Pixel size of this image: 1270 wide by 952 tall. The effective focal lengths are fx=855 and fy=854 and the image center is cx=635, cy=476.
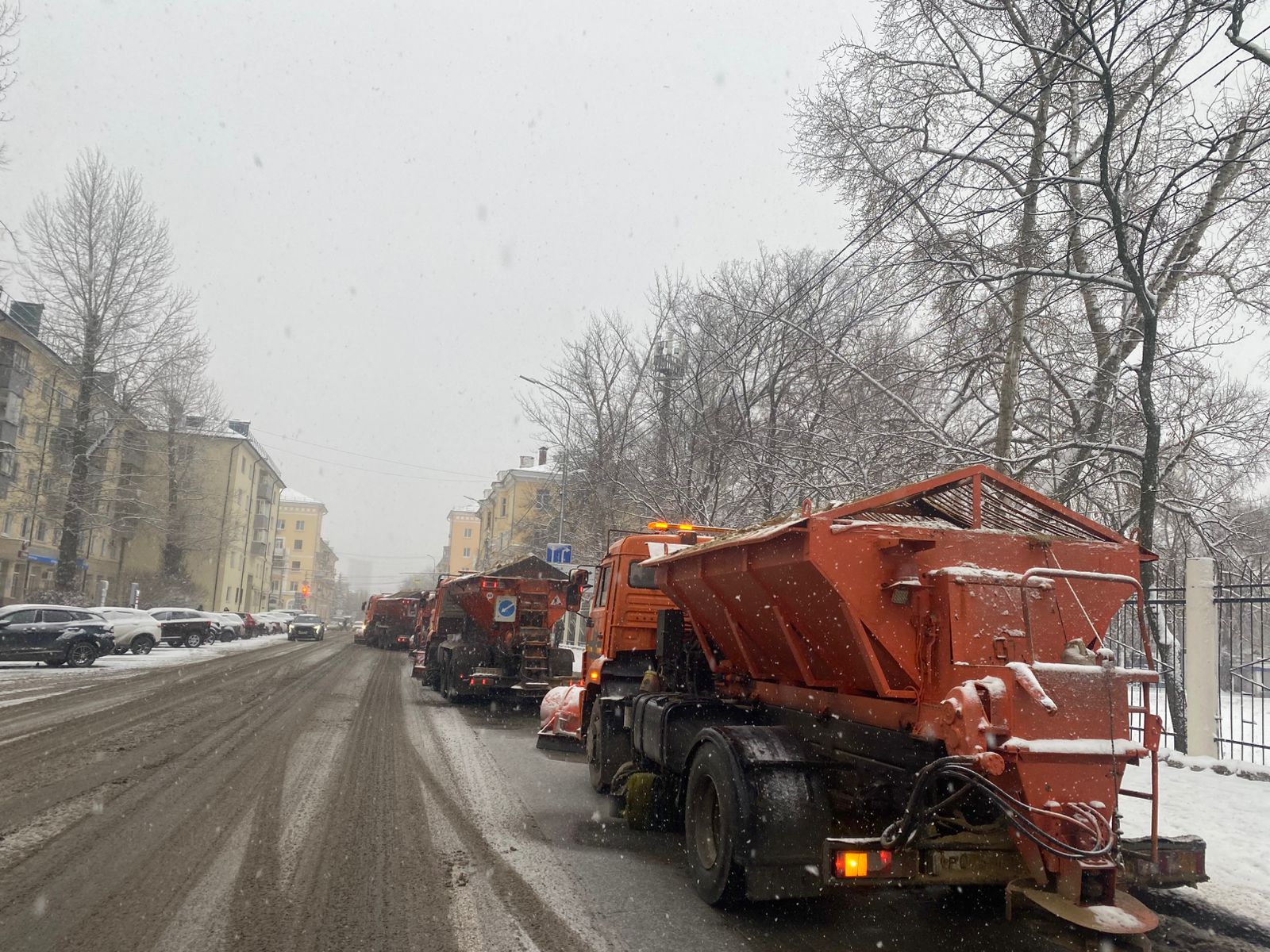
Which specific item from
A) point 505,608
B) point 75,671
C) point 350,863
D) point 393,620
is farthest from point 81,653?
point 393,620

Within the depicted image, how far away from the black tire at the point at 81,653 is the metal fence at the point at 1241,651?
2442 cm

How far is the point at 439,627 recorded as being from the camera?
1992 centimetres

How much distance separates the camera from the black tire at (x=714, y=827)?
5148 mm

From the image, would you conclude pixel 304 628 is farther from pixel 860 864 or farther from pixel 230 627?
pixel 860 864

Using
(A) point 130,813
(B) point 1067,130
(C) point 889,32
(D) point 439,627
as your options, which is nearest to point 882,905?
(A) point 130,813

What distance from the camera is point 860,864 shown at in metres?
4.38

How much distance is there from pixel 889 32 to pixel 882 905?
12.6m

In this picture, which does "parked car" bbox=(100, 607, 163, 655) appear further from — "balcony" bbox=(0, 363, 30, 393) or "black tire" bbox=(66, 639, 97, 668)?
"balcony" bbox=(0, 363, 30, 393)

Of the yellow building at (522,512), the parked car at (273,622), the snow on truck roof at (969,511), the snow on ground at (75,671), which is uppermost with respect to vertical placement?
the yellow building at (522,512)

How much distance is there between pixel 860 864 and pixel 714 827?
145 centimetres

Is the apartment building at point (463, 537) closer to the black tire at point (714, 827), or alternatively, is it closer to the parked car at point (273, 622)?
the parked car at point (273, 622)

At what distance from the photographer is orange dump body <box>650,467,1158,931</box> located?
13.3 feet

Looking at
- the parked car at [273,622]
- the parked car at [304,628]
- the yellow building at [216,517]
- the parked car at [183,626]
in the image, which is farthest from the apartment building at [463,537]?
the parked car at [183,626]

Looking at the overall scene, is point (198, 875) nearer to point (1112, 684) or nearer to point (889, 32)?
point (1112, 684)
